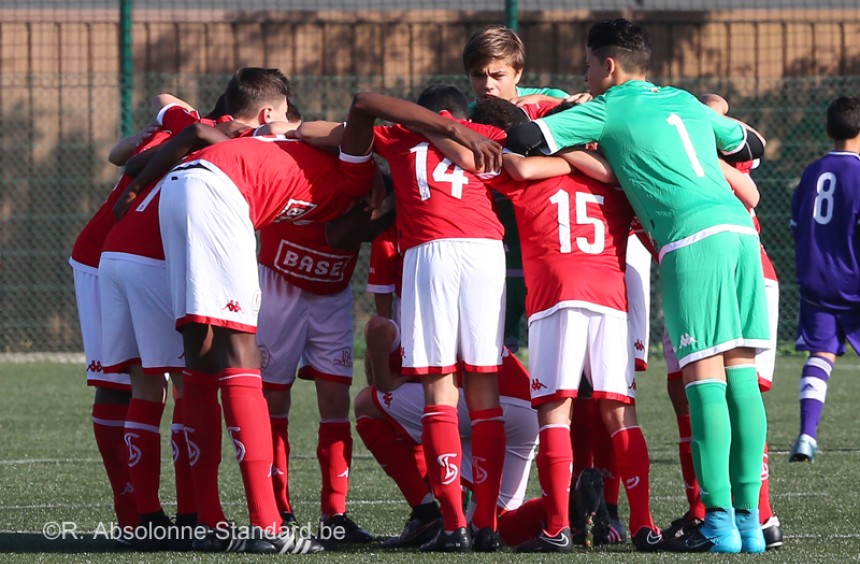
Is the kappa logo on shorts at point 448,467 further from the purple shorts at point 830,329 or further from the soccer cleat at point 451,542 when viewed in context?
the purple shorts at point 830,329

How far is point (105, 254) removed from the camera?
5406 mm

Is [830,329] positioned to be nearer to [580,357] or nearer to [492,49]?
[492,49]

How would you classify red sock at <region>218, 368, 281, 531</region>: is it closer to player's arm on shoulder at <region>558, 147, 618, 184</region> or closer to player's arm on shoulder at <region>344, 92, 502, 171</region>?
player's arm on shoulder at <region>344, 92, 502, 171</region>

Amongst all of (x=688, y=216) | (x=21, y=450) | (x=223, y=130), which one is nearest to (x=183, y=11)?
(x=21, y=450)

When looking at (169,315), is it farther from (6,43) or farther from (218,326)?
(6,43)

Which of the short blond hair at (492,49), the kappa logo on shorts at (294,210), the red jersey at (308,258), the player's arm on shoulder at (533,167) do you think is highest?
the short blond hair at (492,49)

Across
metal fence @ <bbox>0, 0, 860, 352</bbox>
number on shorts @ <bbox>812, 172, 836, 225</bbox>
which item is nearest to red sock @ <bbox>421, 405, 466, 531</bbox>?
number on shorts @ <bbox>812, 172, 836, 225</bbox>

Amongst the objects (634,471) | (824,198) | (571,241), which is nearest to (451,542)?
(634,471)

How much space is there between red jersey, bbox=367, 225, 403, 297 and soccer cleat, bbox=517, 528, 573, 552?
1.30m

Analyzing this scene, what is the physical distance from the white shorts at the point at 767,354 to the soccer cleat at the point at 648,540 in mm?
758

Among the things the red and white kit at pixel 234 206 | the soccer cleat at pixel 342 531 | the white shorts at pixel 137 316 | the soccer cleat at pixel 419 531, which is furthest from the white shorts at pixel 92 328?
the soccer cleat at pixel 419 531

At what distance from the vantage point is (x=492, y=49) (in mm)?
5953

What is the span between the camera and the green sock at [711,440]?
190 inches

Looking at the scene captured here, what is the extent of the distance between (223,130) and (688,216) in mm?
1823
